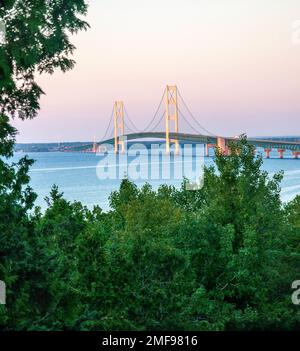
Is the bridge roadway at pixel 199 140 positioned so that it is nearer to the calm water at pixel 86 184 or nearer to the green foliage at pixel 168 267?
the calm water at pixel 86 184

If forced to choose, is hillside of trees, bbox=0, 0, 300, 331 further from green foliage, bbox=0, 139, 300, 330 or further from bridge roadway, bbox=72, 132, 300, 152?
bridge roadway, bbox=72, 132, 300, 152

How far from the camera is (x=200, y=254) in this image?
1870cm

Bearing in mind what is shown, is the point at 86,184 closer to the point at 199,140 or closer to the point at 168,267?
the point at 199,140

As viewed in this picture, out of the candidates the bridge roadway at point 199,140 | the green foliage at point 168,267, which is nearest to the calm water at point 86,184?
the bridge roadway at point 199,140

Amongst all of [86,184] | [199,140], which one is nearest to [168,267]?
[199,140]

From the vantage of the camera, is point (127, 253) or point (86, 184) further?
point (86, 184)

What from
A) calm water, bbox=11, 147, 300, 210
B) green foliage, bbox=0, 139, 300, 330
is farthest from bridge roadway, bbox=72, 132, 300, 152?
green foliage, bbox=0, 139, 300, 330

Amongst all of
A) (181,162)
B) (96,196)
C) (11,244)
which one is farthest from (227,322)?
(181,162)

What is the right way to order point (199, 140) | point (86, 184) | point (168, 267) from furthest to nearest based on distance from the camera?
1. point (86, 184)
2. point (199, 140)
3. point (168, 267)

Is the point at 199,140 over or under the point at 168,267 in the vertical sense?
over

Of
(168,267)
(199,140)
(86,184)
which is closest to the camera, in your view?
(168,267)

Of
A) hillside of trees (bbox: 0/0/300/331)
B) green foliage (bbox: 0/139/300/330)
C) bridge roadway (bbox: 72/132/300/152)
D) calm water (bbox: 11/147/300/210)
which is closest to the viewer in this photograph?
hillside of trees (bbox: 0/0/300/331)

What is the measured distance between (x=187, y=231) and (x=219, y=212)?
3262 millimetres

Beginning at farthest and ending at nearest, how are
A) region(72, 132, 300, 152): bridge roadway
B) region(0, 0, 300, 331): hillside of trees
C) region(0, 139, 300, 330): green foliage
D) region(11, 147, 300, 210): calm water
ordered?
region(11, 147, 300, 210): calm water, region(72, 132, 300, 152): bridge roadway, region(0, 139, 300, 330): green foliage, region(0, 0, 300, 331): hillside of trees
